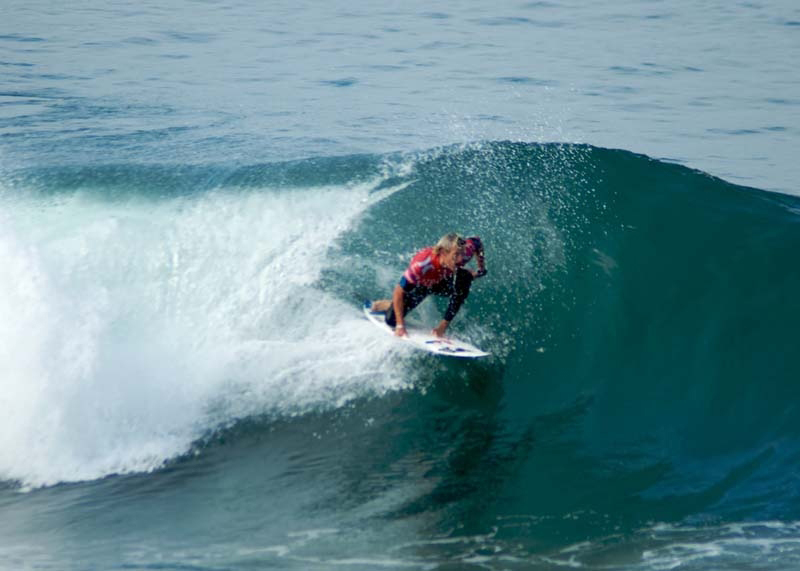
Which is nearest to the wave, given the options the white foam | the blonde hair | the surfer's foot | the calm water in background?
the white foam

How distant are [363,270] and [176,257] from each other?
2255 mm

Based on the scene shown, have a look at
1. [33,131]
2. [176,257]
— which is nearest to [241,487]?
[176,257]

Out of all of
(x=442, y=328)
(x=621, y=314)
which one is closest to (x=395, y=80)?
(x=621, y=314)

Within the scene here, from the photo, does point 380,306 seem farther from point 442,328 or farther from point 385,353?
point 442,328

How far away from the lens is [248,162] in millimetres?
14336

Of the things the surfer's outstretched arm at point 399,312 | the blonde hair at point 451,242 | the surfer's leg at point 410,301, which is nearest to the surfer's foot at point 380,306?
the surfer's leg at point 410,301

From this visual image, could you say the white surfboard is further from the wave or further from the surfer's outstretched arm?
the wave

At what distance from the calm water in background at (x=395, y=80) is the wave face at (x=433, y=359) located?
9.87 ft

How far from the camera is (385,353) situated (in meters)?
9.43

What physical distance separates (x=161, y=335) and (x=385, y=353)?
2.44 metres

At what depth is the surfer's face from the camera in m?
8.55

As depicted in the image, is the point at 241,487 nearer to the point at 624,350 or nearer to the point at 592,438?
the point at 592,438

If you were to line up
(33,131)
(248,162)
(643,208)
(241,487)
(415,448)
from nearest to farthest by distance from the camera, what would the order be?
(241,487) < (415,448) < (643,208) < (248,162) < (33,131)

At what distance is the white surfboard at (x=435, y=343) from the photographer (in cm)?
886
